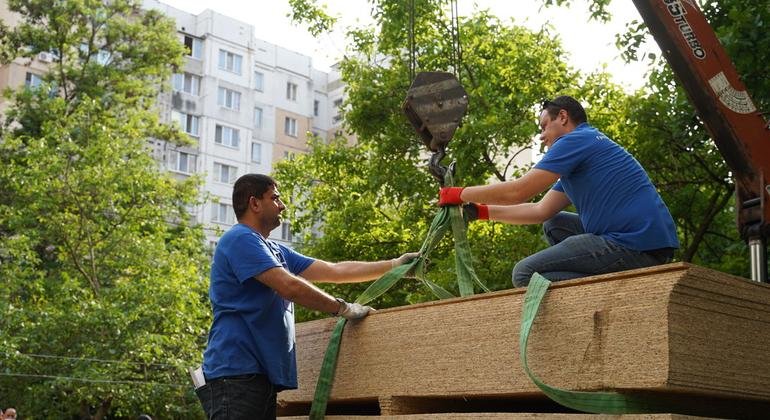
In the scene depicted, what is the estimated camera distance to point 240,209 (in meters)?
4.27

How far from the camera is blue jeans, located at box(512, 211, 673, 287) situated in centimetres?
356

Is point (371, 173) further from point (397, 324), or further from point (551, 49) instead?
point (397, 324)

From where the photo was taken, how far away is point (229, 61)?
140ft

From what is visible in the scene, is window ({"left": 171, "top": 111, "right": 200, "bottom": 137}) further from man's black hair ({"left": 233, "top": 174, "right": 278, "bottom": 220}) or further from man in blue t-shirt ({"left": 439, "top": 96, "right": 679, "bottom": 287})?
man in blue t-shirt ({"left": 439, "top": 96, "right": 679, "bottom": 287})

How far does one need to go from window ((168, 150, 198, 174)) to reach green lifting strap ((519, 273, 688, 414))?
36.3 meters

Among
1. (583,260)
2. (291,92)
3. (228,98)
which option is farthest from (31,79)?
(583,260)

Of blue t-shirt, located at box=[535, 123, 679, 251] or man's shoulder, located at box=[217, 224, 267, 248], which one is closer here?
blue t-shirt, located at box=[535, 123, 679, 251]

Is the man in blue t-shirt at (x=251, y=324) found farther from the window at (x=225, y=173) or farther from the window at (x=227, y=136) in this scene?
the window at (x=227, y=136)

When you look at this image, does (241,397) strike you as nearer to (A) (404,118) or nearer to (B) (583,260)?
(B) (583,260)

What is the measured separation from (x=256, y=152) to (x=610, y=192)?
134ft

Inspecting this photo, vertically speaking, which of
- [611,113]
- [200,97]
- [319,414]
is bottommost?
[319,414]

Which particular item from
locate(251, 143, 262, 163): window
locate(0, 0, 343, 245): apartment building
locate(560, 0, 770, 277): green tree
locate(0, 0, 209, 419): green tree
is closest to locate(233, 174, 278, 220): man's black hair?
locate(560, 0, 770, 277): green tree

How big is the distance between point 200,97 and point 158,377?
23.1 meters

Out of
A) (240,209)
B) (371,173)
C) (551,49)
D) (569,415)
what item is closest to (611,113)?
(551,49)
